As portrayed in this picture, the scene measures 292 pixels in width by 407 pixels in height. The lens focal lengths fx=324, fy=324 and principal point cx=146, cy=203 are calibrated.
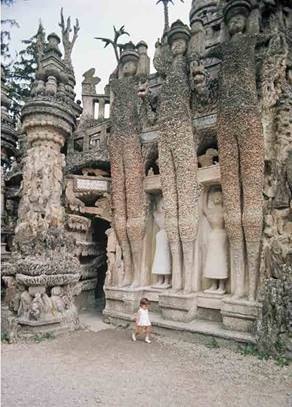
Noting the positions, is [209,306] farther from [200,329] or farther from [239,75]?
[239,75]

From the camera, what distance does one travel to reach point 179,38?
300 inches

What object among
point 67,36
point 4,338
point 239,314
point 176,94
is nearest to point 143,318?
point 239,314

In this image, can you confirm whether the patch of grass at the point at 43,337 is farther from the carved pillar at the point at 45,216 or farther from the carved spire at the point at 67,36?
the carved spire at the point at 67,36

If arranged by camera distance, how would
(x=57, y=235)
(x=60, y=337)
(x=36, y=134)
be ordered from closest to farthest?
(x=60, y=337)
(x=57, y=235)
(x=36, y=134)

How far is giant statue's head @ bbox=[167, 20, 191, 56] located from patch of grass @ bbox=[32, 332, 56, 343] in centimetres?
675

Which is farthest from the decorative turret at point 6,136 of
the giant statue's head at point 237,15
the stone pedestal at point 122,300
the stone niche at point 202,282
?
the giant statue's head at point 237,15

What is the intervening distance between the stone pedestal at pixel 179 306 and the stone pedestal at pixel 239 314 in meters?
0.75

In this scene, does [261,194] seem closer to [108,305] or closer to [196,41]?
[196,41]

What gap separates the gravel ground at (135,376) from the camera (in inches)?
154

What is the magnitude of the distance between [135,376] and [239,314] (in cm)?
242

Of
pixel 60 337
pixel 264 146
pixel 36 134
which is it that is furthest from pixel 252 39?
pixel 60 337

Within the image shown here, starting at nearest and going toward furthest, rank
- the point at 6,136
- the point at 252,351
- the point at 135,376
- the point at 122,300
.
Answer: the point at 135,376 → the point at 252,351 → the point at 122,300 → the point at 6,136

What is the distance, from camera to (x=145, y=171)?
8.33 meters

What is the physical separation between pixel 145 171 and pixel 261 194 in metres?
3.14
